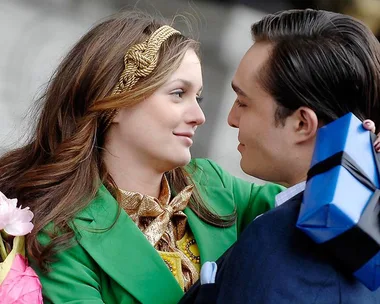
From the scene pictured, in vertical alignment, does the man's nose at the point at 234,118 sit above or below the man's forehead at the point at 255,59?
below

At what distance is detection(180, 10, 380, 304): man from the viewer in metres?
1.51

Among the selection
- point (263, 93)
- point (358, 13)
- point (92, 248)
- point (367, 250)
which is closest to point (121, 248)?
point (92, 248)

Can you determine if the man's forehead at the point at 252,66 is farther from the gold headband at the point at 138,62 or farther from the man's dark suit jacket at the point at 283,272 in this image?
the man's dark suit jacket at the point at 283,272

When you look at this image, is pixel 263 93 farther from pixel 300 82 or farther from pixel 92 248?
pixel 92 248

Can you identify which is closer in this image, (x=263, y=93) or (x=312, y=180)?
(x=312, y=180)

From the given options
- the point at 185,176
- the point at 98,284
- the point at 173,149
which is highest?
the point at 173,149

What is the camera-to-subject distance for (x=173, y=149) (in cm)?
202

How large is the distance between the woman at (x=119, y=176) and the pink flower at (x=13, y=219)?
95 mm

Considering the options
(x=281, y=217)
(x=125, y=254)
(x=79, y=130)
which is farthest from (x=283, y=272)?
(x=79, y=130)

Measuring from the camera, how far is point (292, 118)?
1828 mm

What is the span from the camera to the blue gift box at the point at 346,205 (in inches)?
56.2

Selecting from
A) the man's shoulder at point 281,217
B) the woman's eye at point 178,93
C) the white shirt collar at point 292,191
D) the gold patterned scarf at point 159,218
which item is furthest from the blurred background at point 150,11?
the man's shoulder at point 281,217

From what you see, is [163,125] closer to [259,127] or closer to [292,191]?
[259,127]

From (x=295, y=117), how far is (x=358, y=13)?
2515mm
